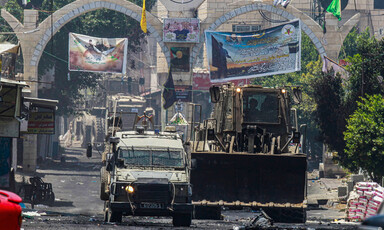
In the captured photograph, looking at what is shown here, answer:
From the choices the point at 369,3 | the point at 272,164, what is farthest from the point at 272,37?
the point at 369,3

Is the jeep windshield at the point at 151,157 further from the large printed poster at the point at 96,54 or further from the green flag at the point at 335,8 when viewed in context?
the green flag at the point at 335,8

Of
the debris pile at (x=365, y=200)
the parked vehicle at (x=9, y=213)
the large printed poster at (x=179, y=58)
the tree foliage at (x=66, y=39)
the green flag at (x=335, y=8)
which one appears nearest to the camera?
the parked vehicle at (x=9, y=213)

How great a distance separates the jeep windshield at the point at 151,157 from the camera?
59.1ft

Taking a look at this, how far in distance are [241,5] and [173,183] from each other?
30.1 meters

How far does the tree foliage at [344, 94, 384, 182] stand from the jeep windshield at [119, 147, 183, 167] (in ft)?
40.5

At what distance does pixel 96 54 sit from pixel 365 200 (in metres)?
24.6

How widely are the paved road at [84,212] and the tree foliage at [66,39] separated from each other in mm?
5255

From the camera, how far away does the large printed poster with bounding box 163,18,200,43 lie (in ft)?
151

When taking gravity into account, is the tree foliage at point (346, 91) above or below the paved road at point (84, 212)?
above

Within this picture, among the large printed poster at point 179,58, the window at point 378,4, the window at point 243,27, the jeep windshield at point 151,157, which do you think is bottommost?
the jeep windshield at point 151,157

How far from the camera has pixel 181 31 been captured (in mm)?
46156

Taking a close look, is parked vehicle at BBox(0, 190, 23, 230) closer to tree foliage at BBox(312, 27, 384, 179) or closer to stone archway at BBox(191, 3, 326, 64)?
tree foliage at BBox(312, 27, 384, 179)

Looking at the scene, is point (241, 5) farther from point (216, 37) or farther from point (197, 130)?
point (197, 130)

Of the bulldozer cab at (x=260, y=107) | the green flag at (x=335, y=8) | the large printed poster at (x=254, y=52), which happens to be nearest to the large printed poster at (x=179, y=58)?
the large printed poster at (x=254, y=52)
